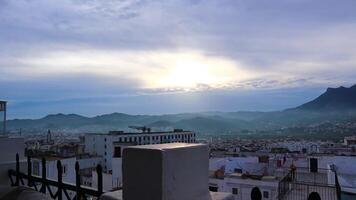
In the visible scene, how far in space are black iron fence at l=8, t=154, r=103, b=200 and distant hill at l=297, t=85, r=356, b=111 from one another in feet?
429

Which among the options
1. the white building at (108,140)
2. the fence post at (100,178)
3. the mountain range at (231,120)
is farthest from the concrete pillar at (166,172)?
the mountain range at (231,120)

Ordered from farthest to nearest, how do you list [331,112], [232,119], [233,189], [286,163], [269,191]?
[232,119]
[331,112]
[286,163]
[233,189]
[269,191]

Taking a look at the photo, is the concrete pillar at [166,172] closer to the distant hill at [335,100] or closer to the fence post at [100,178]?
the fence post at [100,178]

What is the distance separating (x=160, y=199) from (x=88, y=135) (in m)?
70.9

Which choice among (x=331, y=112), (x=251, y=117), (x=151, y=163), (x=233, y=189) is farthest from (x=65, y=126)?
(x=151, y=163)

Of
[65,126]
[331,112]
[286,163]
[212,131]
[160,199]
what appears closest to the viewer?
[160,199]

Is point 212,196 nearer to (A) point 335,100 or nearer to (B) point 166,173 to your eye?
(B) point 166,173

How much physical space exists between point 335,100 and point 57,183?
465ft

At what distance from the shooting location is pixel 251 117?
183 m

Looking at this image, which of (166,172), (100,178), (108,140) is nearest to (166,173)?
(166,172)

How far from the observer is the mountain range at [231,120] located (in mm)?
128000

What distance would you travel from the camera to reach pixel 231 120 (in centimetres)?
17062

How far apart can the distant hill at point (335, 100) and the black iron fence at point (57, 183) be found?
13069cm

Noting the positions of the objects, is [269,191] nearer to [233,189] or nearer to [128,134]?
[233,189]
